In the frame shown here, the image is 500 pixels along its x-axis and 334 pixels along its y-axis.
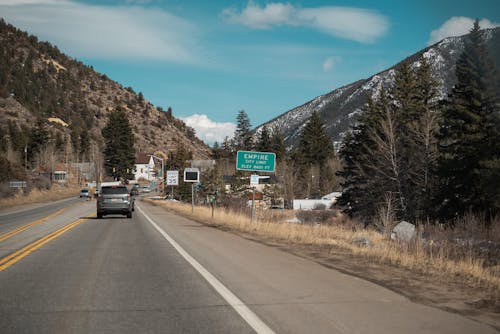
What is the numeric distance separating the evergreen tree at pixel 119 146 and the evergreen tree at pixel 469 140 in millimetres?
98645

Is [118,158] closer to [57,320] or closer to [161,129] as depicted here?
[161,129]

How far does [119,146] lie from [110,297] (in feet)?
406

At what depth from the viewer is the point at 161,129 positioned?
19175cm

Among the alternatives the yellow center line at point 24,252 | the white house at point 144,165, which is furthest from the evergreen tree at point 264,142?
the yellow center line at point 24,252

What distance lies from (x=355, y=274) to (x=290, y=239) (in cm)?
771

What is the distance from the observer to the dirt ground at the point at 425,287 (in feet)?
23.0

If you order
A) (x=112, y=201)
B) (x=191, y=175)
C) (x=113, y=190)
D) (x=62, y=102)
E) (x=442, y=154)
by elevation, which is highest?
(x=62, y=102)

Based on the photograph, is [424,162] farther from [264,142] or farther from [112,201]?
[264,142]

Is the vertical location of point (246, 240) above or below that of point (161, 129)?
below

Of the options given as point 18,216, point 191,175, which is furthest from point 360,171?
point 18,216

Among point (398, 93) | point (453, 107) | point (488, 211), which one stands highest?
point (398, 93)

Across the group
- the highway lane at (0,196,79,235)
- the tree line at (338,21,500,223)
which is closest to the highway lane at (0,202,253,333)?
the highway lane at (0,196,79,235)

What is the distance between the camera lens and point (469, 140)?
37.4 m

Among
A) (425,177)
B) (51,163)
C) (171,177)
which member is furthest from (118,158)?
(425,177)
